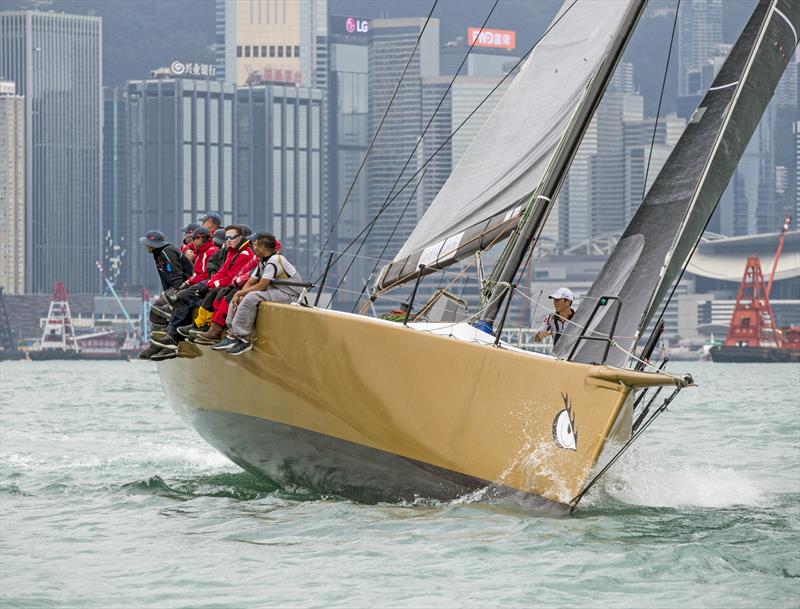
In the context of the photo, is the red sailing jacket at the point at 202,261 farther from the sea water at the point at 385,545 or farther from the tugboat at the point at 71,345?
the tugboat at the point at 71,345

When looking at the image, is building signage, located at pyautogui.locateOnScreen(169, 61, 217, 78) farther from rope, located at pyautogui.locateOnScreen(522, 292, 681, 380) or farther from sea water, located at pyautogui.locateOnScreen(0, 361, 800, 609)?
rope, located at pyautogui.locateOnScreen(522, 292, 681, 380)

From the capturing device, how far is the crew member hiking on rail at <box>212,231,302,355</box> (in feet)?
29.2

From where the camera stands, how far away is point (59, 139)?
16650cm

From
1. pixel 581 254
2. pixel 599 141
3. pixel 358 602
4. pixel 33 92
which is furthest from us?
pixel 599 141

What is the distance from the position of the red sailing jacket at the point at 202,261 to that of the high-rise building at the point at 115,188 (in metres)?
148

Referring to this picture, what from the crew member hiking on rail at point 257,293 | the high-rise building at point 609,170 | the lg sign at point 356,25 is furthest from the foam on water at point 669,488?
the lg sign at point 356,25

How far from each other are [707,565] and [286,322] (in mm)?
2861

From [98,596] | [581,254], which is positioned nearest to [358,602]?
[98,596]

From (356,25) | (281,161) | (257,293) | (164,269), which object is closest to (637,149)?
(356,25)

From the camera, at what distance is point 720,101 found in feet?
28.7

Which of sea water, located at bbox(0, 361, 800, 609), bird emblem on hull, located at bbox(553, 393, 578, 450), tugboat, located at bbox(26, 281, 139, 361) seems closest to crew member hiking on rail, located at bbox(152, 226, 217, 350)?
sea water, located at bbox(0, 361, 800, 609)

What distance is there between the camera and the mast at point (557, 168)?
8.86m

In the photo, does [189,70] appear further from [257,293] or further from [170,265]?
[257,293]

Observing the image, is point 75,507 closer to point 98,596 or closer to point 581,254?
point 98,596
